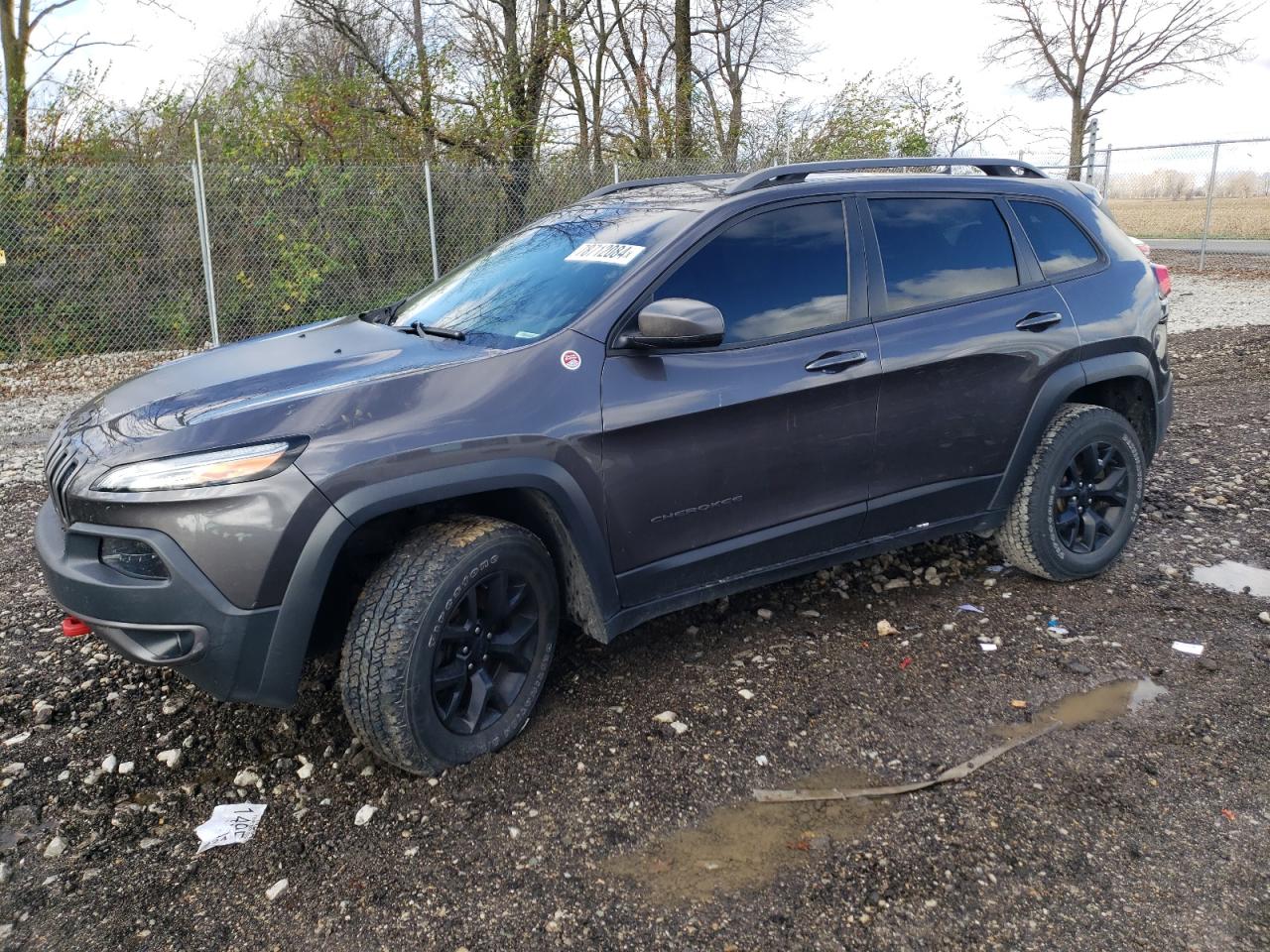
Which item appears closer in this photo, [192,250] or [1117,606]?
[1117,606]

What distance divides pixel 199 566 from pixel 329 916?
0.97m

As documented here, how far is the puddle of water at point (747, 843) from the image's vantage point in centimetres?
250

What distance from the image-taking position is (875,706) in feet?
10.9

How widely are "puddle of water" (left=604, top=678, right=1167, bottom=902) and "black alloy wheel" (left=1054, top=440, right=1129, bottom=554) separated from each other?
191 centimetres

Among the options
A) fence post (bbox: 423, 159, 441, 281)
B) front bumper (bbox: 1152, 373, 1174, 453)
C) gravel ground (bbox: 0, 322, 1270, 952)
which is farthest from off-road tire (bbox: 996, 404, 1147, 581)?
fence post (bbox: 423, 159, 441, 281)

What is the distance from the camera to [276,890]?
8.25 feet

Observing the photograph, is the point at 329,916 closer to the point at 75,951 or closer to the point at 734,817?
the point at 75,951

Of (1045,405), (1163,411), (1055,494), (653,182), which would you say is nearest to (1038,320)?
(1045,405)

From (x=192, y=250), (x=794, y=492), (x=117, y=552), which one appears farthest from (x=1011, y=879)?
(x=192, y=250)

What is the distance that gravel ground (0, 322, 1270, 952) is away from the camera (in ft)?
7.75

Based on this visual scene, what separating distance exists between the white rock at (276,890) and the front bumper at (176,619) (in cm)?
48

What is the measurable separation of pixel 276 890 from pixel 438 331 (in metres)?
1.84

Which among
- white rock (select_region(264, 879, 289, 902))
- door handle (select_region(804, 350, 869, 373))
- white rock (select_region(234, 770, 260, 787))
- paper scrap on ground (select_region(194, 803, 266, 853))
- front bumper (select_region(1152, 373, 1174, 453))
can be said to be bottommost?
white rock (select_region(264, 879, 289, 902))

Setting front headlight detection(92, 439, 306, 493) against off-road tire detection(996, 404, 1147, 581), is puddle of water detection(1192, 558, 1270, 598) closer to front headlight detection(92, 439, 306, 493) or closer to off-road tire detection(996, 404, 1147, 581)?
off-road tire detection(996, 404, 1147, 581)
